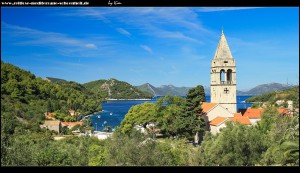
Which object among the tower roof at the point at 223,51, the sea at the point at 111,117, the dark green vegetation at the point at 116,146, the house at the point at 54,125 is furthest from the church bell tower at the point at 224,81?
the house at the point at 54,125

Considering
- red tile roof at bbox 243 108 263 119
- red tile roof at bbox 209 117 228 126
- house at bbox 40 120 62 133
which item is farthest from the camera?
red tile roof at bbox 243 108 263 119

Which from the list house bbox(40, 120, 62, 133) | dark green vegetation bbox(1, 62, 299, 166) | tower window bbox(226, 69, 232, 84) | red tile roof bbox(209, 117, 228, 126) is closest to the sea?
tower window bbox(226, 69, 232, 84)

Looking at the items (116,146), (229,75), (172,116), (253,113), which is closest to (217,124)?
(172,116)

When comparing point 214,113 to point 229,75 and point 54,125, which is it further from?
point 54,125

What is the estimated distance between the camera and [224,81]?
62.8ft

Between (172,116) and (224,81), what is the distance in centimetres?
399

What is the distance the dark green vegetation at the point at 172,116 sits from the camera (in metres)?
16.0

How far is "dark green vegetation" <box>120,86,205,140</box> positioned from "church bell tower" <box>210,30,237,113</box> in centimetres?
235

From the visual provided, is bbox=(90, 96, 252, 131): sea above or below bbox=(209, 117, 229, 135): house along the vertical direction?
below

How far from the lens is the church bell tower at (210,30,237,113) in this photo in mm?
19109

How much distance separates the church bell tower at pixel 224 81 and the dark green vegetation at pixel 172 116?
2.35 metres

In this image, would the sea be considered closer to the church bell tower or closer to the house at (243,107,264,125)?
the house at (243,107,264,125)
